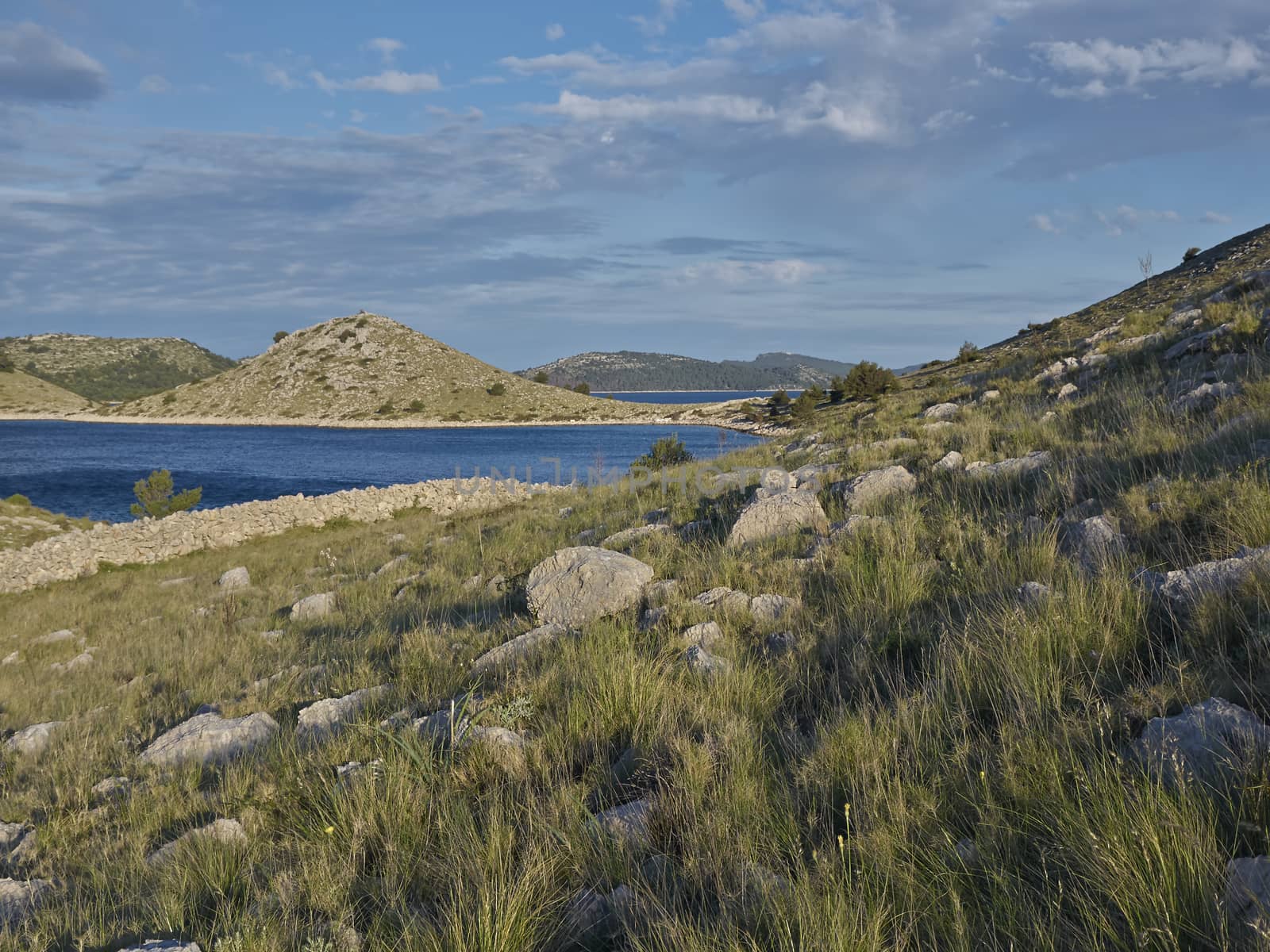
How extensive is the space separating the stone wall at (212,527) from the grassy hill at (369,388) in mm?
62879

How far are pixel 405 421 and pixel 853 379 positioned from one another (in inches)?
2056

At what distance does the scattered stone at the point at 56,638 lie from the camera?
34.2 ft

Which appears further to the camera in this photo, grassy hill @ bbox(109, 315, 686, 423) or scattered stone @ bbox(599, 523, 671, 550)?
grassy hill @ bbox(109, 315, 686, 423)

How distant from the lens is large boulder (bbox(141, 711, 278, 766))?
455 centimetres

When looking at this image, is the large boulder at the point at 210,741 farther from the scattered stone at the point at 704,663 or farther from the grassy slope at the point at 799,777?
the scattered stone at the point at 704,663

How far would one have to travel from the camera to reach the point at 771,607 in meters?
5.14

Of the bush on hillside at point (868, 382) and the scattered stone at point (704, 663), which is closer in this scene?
the scattered stone at point (704, 663)

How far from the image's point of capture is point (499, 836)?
9.15 ft

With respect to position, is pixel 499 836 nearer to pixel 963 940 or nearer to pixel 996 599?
pixel 963 940

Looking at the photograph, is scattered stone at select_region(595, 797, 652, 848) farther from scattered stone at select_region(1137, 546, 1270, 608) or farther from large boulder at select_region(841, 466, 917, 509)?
large boulder at select_region(841, 466, 917, 509)

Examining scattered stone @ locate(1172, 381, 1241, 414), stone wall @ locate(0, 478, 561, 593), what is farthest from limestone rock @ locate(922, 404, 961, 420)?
stone wall @ locate(0, 478, 561, 593)

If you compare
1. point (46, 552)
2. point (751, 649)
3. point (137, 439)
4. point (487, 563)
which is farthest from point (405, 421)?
point (751, 649)

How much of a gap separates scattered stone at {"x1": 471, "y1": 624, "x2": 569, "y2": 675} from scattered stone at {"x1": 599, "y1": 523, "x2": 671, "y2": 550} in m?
2.87

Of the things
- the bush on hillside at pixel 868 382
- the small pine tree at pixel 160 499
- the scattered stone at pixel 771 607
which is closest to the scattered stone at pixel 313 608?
the scattered stone at pixel 771 607
